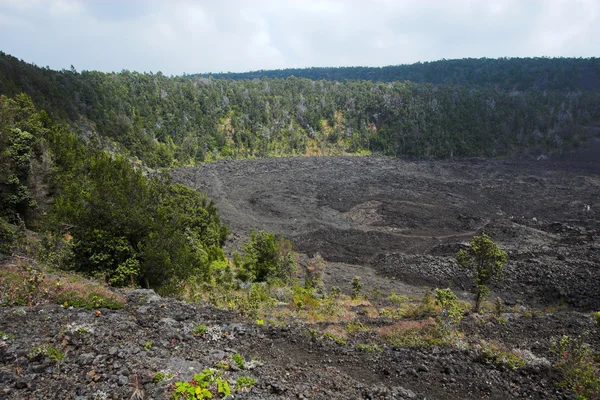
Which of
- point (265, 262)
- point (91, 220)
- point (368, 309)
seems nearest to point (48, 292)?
point (91, 220)

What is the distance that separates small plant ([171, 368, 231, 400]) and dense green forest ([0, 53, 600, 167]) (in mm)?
61778

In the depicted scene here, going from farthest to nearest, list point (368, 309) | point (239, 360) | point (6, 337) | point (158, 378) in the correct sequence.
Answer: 1. point (368, 309)
2. point (239, 360)
3. point (6, 337)
4. point (158, 378)

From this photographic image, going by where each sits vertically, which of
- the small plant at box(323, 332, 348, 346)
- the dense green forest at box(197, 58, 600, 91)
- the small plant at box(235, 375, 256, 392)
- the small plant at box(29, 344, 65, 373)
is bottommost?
the small plant at box(323, 332, 348, 346)

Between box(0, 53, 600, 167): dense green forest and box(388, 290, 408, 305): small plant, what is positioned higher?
box(0, 53, 600, 167): dense green forest

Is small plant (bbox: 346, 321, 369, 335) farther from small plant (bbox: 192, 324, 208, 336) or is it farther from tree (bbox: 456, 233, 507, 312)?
tree (bbox: 456, 233, 507, 312)

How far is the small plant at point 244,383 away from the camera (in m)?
8.22

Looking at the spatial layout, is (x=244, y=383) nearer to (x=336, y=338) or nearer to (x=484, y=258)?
(x=336, y=338)

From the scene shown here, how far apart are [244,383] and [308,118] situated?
92.1 meters

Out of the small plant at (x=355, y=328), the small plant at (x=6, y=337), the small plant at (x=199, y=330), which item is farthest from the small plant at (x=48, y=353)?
the small plant at (x=355, y=328)

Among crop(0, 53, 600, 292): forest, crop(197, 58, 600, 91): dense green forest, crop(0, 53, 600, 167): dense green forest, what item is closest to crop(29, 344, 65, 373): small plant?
crop(0, 53, 600, 292): forest

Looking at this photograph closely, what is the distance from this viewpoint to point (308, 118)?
9719 centimetres

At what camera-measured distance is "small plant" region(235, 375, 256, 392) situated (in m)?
8.22

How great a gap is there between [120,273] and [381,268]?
21102mm

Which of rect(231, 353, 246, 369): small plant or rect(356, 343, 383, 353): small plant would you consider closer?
rect(231, 353, 246, 369): small plant
